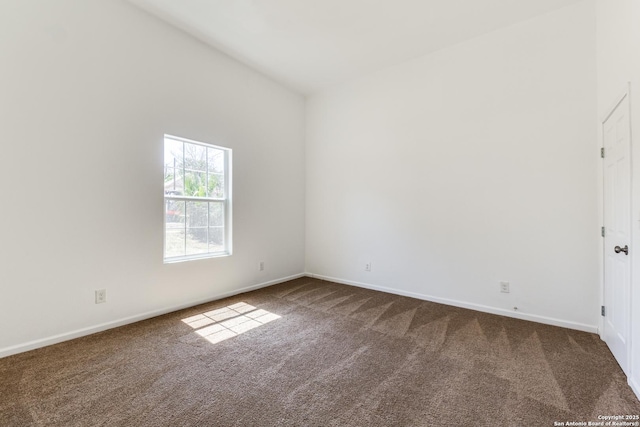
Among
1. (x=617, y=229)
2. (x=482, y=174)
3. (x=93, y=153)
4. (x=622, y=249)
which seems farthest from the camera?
(x=482, y=174)

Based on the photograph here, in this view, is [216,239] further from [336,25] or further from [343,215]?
[336,25]

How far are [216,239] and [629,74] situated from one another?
13.8 ft

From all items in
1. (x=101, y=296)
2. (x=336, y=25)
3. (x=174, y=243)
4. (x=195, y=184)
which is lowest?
(x=101, y=296)

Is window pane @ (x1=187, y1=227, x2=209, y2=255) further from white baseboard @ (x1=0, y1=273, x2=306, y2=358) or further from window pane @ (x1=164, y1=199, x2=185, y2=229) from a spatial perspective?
white baseboard @ (x1=0, y1=273, x2=306, y2=358)

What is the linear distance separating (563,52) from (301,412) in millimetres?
3978

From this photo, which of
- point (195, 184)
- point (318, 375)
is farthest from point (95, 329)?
point (318, 375)

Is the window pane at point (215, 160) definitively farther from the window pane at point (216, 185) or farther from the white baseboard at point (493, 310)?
the white baseboard at point (493, 310)

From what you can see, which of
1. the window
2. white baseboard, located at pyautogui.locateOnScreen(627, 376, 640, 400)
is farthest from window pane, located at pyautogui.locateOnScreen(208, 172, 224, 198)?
white baseboard, located at pyautogui.locateOnScreen(627, 376, 640, 400)

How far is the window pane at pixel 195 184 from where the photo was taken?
3.41 metres

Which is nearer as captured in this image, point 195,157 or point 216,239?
point 195,157

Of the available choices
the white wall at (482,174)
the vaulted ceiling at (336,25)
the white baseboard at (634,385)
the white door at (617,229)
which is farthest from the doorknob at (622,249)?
the vaulted ceiling at (336,25)

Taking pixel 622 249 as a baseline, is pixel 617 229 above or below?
above

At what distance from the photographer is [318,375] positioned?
1995 millimetres

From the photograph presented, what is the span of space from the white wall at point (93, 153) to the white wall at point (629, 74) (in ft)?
12.6
